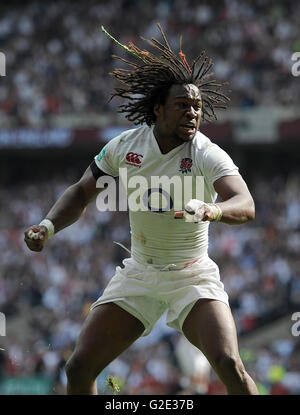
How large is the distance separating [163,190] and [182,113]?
55 centimetres

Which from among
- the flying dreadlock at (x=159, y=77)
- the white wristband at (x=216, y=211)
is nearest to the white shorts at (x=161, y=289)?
the white wristband at (x=216, y=211)

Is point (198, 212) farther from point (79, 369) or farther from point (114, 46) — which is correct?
point (114, 46)

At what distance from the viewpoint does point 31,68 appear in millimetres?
23562

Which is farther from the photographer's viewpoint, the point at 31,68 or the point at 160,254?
the point at 31,68

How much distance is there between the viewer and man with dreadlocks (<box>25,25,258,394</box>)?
213 inches

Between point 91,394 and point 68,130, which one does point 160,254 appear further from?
point 68,130

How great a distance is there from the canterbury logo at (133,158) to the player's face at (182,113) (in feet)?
0.80

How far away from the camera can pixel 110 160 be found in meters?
6.02

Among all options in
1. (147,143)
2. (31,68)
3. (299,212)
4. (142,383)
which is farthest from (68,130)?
(147,143)

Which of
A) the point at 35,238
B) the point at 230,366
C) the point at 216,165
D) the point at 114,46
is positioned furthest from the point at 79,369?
the point at 114,46

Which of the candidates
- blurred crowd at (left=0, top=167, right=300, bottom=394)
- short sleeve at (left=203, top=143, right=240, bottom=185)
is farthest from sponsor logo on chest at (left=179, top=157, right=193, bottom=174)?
blurred crowd at (left=0, top=167, right=300, bottom=394)

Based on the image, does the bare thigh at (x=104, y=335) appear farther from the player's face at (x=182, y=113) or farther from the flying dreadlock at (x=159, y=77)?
the flying dreadlock at (x=159, y=77)

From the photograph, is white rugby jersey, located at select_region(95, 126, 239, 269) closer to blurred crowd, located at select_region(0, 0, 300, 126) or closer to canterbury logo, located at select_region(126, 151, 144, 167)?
canterbury logo, located at select_region(126, 151, 144, 167)

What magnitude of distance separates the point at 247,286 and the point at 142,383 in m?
3.29
